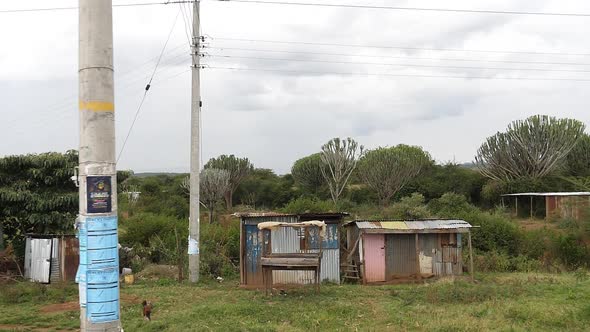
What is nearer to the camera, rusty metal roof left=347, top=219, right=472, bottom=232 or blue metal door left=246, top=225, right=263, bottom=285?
blue metal door left=246, top=225, right=263, bottom=285

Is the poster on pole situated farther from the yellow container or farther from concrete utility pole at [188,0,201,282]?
the yellow container

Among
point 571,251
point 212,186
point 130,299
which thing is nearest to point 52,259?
point 130,299

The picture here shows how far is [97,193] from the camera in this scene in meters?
3.45

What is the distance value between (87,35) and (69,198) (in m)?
14.8

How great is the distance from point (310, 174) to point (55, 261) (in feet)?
130

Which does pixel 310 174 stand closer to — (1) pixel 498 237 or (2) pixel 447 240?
(1) pixel 498 237

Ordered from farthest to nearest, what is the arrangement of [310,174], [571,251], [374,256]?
[310,174]
[571,251]
[374,256]

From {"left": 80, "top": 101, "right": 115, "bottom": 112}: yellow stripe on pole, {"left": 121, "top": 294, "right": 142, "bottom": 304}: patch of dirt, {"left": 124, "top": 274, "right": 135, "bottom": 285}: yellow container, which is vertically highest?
{"left": 80, "top": 101, "right": 115, "bottom": 112}: yellow stripe on pole

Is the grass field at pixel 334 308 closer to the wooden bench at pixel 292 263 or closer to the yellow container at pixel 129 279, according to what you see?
the wooden bench at pixel 292 263

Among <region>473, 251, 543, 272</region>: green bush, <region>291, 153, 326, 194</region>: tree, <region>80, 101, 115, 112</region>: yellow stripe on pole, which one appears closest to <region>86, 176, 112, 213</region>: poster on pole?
<region>80, 101, 115, 112</region>: yellow stripe on pole

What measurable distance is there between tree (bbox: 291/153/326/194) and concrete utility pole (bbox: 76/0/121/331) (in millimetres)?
48046

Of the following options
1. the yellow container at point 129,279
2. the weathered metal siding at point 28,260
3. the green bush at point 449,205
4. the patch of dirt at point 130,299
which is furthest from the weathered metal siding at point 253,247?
the green bush at point 449,205

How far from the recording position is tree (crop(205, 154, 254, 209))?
49.5 m

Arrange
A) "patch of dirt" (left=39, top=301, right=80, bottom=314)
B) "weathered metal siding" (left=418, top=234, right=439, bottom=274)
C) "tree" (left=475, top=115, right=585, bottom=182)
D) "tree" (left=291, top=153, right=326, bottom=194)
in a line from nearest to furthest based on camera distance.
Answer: "patch of dirt" (left=39, top=301, right=80, bottom=314) < "weathered metal siding" (left=418, top=234, right=439, bottom=274) < "tree" (left=475, top=115, right=585, bottom=182) < "tree" (left=291, top=153, right=326, bottom=194)
